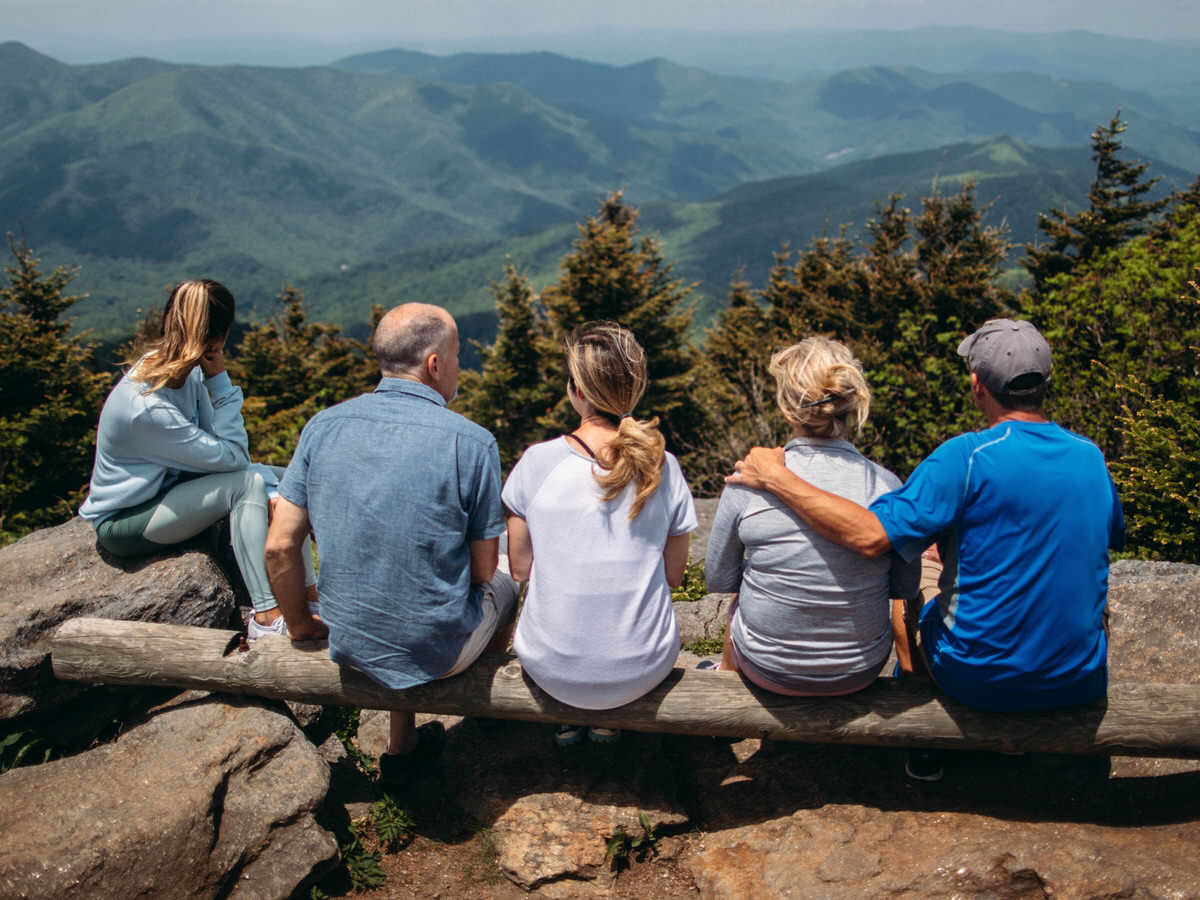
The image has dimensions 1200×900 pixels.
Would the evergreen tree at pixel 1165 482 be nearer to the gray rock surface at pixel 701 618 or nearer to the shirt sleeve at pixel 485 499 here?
the gray rock surface at pixel 701 618

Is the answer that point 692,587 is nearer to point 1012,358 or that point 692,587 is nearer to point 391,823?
point 391,823

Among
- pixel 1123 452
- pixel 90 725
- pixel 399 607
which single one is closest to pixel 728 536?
pixel 399 607

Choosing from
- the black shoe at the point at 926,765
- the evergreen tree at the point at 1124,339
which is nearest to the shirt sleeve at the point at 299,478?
the black shoe at the point at 926,765

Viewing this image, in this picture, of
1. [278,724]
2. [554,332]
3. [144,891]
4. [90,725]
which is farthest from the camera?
[554,332]

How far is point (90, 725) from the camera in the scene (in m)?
3.92

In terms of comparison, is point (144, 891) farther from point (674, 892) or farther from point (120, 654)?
point (674, 892)

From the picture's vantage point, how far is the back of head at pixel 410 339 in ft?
11.1

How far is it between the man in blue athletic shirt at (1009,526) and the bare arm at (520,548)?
3.06ft

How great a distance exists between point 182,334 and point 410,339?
144 centimetres

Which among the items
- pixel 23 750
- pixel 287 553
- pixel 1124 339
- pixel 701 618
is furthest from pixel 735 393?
pixel 23 750

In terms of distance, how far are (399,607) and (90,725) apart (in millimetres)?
1896

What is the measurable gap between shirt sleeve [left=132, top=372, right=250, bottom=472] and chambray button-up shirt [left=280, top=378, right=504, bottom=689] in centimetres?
92

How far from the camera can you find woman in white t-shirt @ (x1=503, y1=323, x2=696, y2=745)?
3.18m

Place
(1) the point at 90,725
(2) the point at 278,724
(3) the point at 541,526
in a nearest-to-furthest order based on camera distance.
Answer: (3) the point at 541,526 → (2) the point at 278,724 → (1) the point at 90,725
